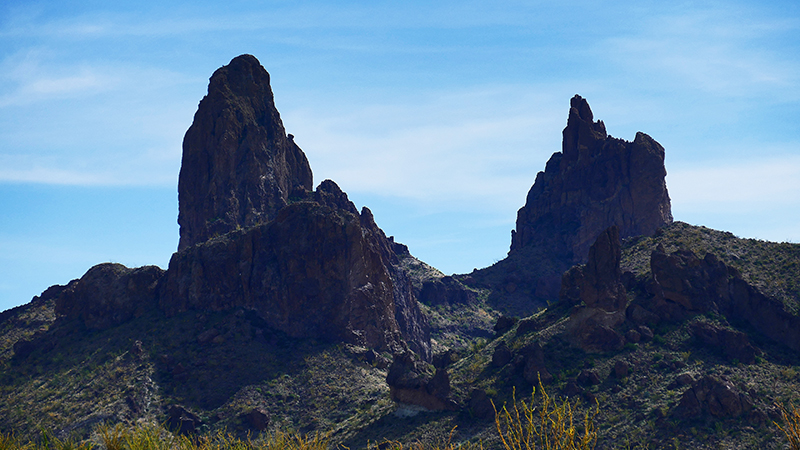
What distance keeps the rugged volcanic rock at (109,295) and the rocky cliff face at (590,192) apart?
79133 millimetres

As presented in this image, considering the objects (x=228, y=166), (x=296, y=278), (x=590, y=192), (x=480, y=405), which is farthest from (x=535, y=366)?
(x=590, y=192)

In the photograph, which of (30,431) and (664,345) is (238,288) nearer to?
(30,431)

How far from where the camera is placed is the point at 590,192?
518 ft

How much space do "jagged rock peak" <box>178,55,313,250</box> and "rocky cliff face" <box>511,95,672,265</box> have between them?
185ft

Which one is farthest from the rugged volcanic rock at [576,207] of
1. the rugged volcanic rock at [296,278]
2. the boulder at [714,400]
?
the boulder at [714,400]

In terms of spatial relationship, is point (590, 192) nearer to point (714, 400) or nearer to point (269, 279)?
point (269, 279)

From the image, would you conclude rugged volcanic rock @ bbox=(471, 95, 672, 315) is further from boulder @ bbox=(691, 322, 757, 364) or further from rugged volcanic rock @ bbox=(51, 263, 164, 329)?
rugged volcanic rock @ bbox=(51, 263, 164, 329)

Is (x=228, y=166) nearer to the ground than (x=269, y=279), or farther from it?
farther from it

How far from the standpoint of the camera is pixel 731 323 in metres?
85.3

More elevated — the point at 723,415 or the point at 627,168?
the point at 627,168

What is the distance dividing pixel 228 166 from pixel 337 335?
118ft

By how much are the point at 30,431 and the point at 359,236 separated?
47.5 metres

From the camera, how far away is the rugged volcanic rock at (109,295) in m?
109

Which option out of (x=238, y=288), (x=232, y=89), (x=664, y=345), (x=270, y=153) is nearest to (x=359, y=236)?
(x=238, y=288)
